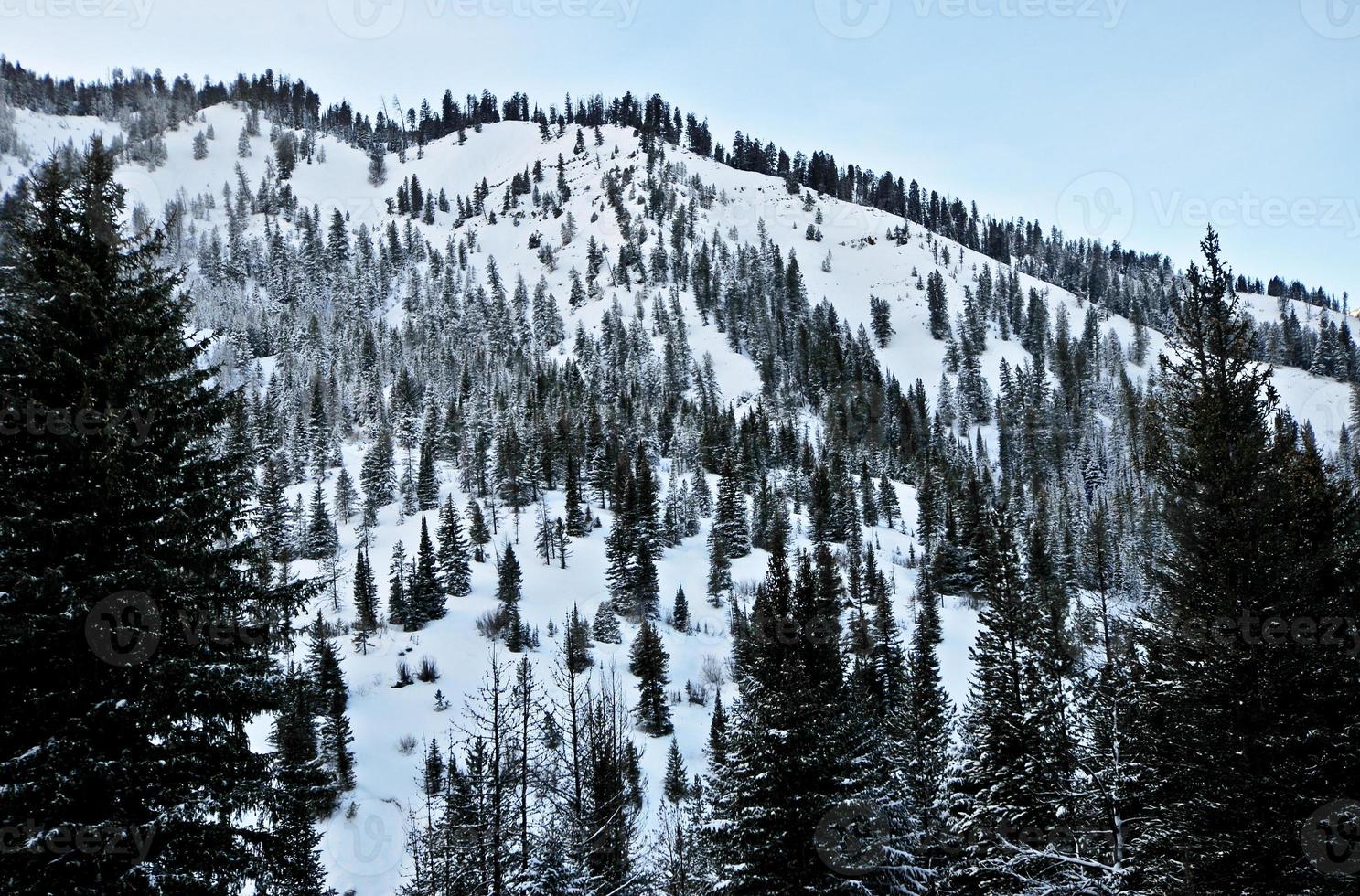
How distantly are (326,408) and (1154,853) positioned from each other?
420 ft

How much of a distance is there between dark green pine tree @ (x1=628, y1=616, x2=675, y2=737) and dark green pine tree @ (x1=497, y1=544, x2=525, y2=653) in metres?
11.9

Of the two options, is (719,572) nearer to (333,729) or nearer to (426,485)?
(333,729)

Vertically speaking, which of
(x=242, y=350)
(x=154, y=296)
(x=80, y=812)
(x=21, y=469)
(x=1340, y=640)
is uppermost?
(x=242, y=350)

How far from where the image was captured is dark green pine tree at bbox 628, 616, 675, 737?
51656 mm

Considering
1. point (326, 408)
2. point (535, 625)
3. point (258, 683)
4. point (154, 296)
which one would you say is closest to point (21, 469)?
point (154, 296)

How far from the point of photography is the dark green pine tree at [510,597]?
5938 centimetres

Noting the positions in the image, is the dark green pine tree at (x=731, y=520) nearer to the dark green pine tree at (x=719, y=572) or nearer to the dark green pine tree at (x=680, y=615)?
the dark green pine tree at (x=719, y=572)

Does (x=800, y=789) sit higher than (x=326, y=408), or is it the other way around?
(x=326, y=408)

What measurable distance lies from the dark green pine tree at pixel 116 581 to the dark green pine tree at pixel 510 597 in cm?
5113

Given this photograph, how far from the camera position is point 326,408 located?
118375 mm

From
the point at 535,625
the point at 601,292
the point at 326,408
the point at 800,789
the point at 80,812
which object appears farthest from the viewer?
the point at 601,292

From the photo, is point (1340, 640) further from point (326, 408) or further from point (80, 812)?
point (326, 408)

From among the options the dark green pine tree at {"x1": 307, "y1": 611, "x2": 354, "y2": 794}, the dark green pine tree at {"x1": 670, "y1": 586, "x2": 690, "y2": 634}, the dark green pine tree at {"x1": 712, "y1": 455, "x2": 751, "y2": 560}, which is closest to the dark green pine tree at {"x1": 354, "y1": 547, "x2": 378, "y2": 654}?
the dark green pine tree at {"x1": 307, "y1": 611, "x2": 354, "y2": 794}

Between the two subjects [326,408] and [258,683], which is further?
[326,408]
